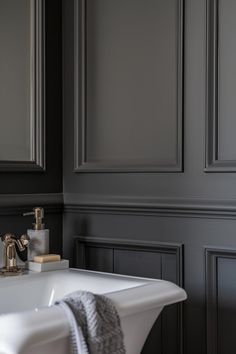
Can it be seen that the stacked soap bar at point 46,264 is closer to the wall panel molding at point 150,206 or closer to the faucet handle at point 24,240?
the faucet handle at point 24,240

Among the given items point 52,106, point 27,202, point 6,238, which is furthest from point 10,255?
point 52,106

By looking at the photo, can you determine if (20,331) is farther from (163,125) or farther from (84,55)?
(84,55)

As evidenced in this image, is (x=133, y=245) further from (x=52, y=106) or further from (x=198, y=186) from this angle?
(x=52, y=106)

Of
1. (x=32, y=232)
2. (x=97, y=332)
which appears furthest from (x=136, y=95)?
(x=97, y=332)

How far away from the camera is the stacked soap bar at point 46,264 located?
4.74ft

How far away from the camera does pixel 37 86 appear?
5.45ft

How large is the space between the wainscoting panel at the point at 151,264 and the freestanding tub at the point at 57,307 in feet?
0.71

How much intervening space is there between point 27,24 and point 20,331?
1.02 m

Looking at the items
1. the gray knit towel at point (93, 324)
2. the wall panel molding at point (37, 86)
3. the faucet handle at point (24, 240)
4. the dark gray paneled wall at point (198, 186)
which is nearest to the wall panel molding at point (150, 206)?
the dark gray paneled wall at point (198, 186)

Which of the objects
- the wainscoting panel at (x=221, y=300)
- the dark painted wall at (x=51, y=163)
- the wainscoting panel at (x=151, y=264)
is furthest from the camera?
the dark painted wall at (x=51, y=163)

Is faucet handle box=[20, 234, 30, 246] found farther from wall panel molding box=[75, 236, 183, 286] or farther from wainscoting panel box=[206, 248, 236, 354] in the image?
wainscoting panel box=[206, 248, 236, 354]

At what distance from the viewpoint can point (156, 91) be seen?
156 centimetres

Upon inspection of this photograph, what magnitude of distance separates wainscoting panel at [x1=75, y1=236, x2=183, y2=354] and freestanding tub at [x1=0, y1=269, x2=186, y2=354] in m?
0.22

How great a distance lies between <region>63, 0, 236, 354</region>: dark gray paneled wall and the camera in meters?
1.42
